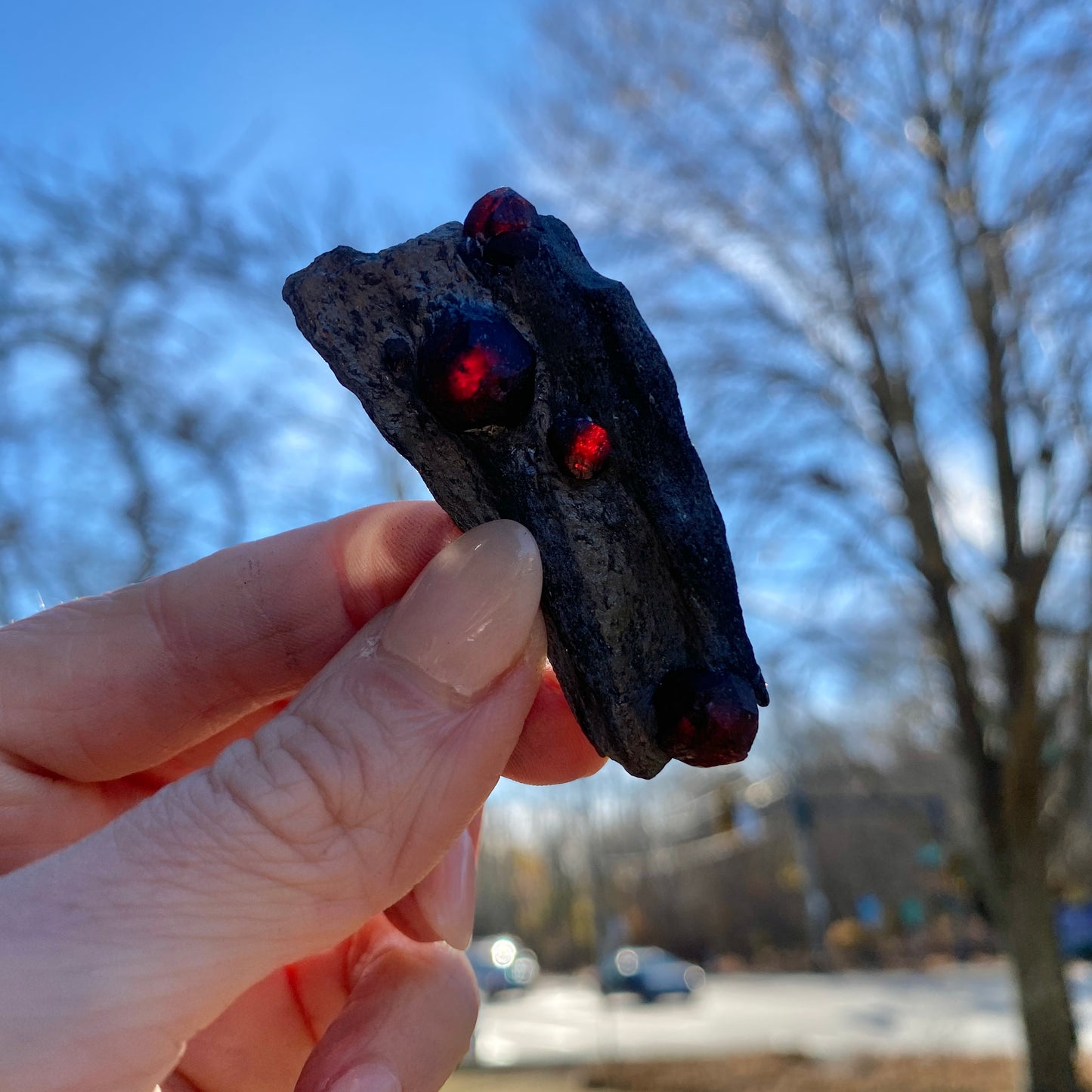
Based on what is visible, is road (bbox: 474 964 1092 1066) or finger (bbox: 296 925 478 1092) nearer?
finger (bbox: 296 925 478 1092)

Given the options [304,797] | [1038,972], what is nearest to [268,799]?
[304,797]

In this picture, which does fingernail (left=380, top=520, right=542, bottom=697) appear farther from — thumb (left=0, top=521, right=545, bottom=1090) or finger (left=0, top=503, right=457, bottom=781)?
finger (left=0, top=503, right=457, bottom=781)

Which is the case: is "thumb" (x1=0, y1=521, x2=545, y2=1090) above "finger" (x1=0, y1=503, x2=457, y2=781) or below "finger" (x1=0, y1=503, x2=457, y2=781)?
below

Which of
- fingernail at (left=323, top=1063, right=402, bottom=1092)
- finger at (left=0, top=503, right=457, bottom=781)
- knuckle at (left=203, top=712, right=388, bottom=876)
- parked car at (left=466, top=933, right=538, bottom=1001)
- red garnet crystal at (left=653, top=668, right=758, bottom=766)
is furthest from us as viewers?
parked car at (left=466, top=933, right=538, bottom=1001)

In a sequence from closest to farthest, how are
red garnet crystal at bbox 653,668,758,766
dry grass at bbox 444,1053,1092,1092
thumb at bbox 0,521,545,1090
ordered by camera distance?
thumb at bbox 0,521,545,1090, red garnet crystal at bbox 653,668,758,766, dry grass at bbox 444,1053,1092,1092

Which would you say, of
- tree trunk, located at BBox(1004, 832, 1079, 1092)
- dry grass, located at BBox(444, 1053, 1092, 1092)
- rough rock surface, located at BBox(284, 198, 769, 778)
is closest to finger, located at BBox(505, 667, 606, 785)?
rough rock surface, located at BBox(284, 198, 769, 778)

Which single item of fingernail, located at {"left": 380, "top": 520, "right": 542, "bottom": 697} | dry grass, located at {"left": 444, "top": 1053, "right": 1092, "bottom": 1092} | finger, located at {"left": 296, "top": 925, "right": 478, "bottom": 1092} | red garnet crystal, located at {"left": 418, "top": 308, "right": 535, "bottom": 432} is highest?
red garnet crystal, located at {"left": 418, "top": 308, "right": 535, "bottom": 432}
